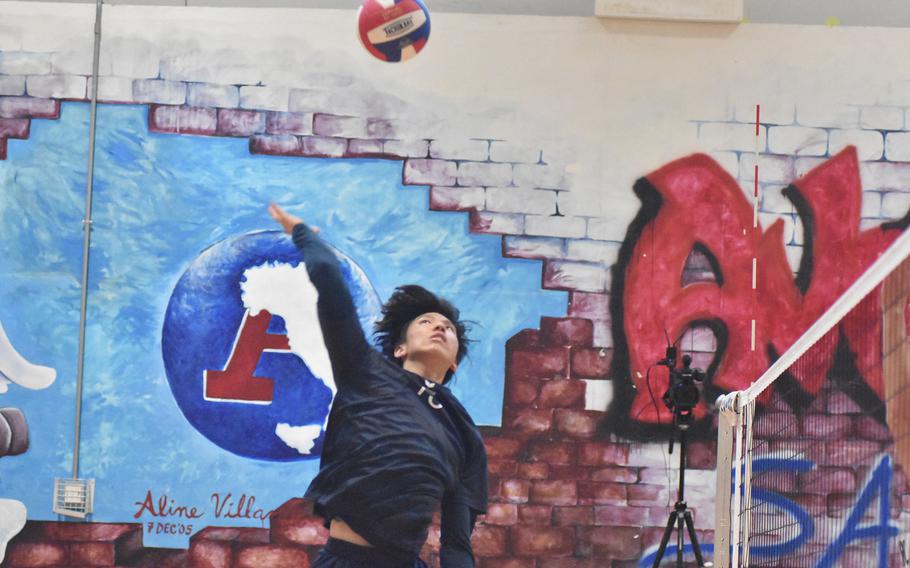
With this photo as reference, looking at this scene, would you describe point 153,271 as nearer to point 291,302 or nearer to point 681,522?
point 291,302

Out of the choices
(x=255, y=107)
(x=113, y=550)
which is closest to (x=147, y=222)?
(x=255, y=107)

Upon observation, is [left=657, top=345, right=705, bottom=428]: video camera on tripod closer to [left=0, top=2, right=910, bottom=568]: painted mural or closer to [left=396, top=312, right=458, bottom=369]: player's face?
[left=0, top=2, right=910, bottom=568]: painted mural

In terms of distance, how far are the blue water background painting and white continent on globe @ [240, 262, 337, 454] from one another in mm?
274

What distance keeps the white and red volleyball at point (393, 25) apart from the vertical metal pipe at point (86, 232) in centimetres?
194

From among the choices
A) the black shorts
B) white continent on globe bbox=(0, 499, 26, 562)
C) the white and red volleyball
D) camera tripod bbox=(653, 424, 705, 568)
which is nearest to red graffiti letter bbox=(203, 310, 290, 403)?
white continent on globe bbox=(0, 499, 26, 562)

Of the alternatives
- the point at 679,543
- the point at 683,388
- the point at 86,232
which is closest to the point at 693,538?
the point at 679,543

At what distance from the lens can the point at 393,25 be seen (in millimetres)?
6059

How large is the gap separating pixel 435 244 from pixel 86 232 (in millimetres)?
2020

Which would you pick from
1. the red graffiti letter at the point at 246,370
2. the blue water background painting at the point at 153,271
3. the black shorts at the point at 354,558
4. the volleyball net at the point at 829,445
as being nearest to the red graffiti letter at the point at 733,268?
the volleyball net at the point at 829,445

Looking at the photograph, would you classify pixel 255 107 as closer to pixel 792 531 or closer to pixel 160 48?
pixel 160 48

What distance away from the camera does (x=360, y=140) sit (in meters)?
7.11

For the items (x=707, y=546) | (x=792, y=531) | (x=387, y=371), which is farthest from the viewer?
(x=707, y=546)

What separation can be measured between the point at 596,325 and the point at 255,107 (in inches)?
91.8

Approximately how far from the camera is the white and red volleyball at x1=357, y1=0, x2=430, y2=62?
6.06 meters
